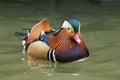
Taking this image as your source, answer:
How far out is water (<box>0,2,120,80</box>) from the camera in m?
6.94

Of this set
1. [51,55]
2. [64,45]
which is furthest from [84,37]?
[51,55]

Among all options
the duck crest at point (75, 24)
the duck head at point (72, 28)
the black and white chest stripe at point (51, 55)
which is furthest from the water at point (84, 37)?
the duck crest at point (75, 24)

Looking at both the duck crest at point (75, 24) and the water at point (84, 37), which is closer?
the water at point (84, 37)

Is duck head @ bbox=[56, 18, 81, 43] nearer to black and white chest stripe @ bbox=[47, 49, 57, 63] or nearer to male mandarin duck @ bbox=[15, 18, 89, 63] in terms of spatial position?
male mandarin duck @ bbox=[15, 18, 89, 63]

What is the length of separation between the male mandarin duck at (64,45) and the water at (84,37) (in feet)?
0.39

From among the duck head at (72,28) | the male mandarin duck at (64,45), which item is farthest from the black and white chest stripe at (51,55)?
the duck head at (72,28)

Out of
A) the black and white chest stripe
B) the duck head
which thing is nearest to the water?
the black and white chest stripe

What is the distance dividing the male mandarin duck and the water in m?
0.12

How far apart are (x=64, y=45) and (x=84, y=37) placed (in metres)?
2.32

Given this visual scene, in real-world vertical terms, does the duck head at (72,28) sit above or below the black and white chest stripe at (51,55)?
above

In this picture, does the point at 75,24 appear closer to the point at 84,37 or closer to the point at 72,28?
the point at 72,28

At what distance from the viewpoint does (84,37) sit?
1009cm

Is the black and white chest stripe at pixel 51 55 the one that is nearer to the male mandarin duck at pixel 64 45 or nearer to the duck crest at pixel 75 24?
the male mandarin duck at pixel 64 45

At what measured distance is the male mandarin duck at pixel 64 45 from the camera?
25.4 ft
